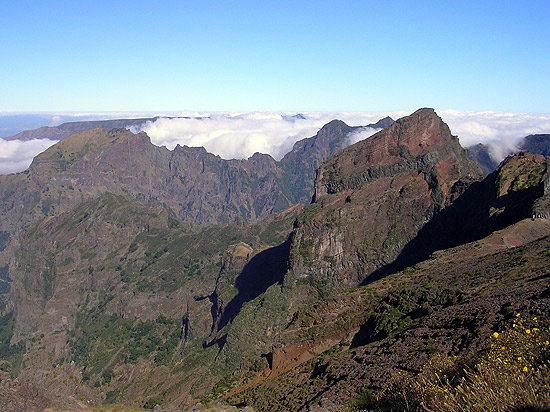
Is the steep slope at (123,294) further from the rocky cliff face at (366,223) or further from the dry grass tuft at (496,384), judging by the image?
the dry grass tuft at (496,384)

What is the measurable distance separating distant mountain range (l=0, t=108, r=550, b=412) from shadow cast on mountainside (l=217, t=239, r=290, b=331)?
2.16ft

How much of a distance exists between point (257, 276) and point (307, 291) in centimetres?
2659

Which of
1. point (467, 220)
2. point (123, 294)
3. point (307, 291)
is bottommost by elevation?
point (123, 294)

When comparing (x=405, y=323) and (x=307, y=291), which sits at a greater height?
(x=405, y=323)

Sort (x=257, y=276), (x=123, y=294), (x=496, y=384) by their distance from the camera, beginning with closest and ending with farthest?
1. (x=496, y=384)
2. (x=257, y=276)
3. (x=123, y=294)

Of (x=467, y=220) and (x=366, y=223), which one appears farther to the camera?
(x=366, y=223)

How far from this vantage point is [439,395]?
13297mm

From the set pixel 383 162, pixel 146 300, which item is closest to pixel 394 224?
pixel 383 162

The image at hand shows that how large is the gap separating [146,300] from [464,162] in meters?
108

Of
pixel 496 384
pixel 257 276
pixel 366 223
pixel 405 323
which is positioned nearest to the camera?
pixel 496 384

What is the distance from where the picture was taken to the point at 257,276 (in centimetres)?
12138

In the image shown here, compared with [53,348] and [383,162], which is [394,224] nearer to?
[383,162]

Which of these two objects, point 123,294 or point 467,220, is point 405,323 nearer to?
point 467,220

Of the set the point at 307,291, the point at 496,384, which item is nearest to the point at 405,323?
the point at 496,384
